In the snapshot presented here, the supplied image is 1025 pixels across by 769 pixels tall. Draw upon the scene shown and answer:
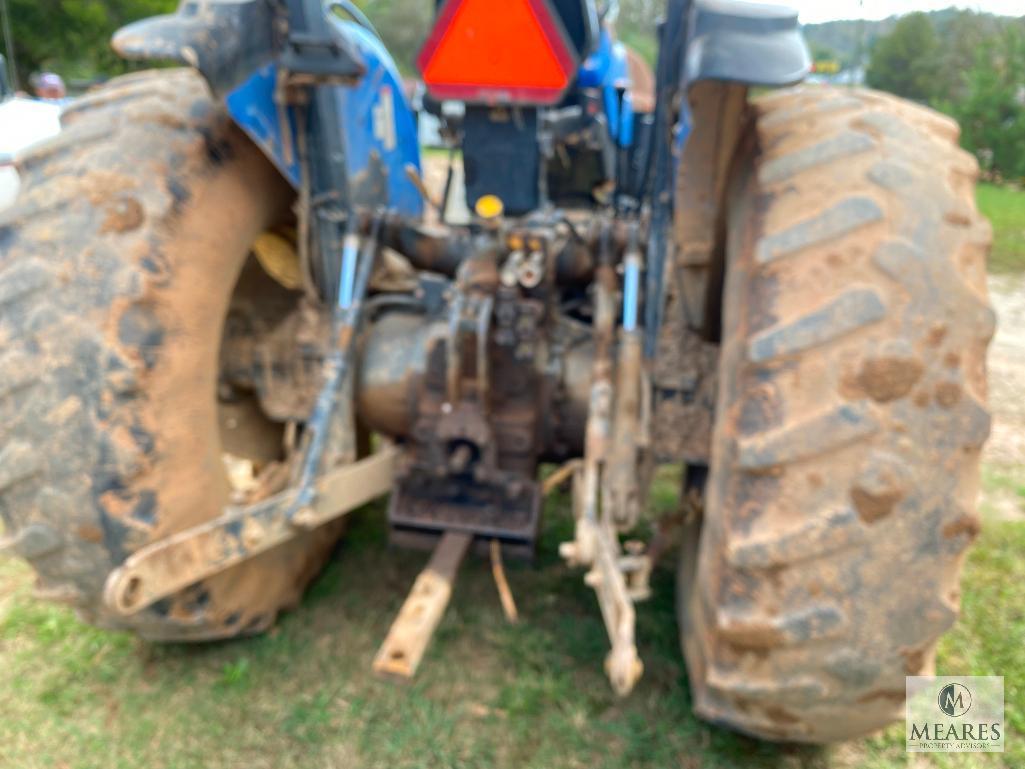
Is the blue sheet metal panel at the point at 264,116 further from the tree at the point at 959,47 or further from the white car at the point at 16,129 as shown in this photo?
the tree at the point at 959,47

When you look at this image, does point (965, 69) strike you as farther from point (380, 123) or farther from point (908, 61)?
point (380, 123)

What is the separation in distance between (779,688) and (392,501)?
1278 mm

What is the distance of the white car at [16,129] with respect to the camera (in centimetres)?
581

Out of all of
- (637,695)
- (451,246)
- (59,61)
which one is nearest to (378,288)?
(451,246)

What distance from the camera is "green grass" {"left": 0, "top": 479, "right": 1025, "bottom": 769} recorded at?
2.03 m

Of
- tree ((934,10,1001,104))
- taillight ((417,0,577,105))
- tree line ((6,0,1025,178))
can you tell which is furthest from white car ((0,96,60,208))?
tree ((934,10,1001,104))

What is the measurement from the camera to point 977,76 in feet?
41.0

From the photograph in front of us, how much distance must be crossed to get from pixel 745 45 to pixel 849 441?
765 millimetres

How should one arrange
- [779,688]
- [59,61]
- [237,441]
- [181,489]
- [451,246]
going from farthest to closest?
[59,61]
[237,441]
[451,246]
[181,489]
[779,688]

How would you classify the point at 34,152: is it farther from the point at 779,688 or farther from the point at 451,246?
the point at 779,688

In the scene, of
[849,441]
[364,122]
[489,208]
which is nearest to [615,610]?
[849,441]

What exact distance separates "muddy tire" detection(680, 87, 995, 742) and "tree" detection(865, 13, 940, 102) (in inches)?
438

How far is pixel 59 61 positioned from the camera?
16031 millimetres

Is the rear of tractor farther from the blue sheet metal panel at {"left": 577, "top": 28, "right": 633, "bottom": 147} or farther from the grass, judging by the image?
the blue sheet metal panel at {"left": 577, "top": 28, "right": 633, "bottom": 147}
